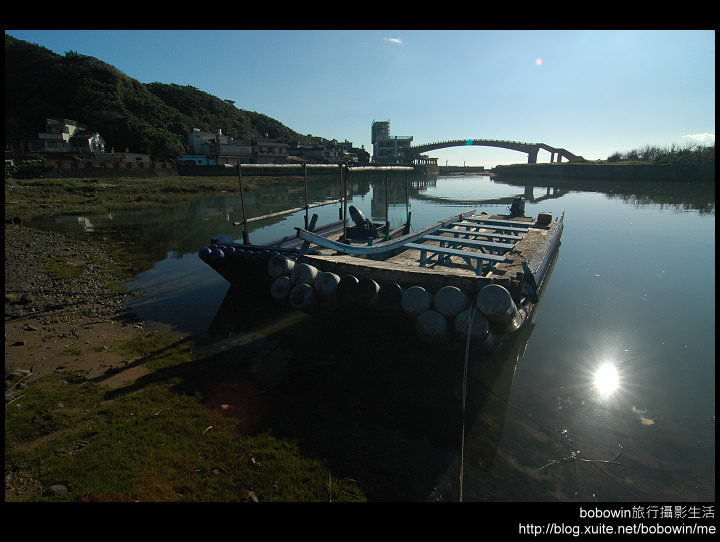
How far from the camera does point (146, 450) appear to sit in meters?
4.96

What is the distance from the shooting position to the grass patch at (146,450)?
4.41 metres

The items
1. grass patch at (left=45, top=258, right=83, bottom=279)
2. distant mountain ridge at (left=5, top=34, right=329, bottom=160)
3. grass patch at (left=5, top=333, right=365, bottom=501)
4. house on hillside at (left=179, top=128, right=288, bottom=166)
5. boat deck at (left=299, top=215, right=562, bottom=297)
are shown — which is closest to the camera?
grass patch at (left=5, top=333, right=365, bottom=501)

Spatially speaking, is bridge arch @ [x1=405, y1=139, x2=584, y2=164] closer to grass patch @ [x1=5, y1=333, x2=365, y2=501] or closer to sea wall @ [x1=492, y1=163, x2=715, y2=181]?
sea wall @ [x1=492, y1=163, x2=715, y2=181]

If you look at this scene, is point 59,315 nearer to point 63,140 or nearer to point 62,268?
point 62,268

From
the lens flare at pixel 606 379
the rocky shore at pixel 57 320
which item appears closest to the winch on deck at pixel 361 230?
the rocky shore at pixel 57 320

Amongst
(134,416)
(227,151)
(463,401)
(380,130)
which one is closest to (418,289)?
(463,401)

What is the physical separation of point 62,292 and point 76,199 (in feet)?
96.0

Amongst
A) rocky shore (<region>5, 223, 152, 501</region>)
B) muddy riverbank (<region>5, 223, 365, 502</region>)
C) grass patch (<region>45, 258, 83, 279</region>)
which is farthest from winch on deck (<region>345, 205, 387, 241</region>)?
grass patch (<region>45, 258, 83, 279</region>)

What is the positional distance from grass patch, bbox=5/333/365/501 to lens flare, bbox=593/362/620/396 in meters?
5.86

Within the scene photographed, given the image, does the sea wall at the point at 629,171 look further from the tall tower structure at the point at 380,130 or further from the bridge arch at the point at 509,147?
the tall tower structure at the point at 380,130

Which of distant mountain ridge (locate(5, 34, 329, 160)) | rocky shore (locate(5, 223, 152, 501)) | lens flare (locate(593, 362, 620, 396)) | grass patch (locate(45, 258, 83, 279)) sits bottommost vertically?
lens flare (locate(593, 362, 620, 396))

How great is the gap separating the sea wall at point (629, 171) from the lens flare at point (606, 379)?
283 feet

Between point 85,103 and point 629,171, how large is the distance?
12753 cm

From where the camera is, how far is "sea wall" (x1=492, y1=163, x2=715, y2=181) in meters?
67.7
